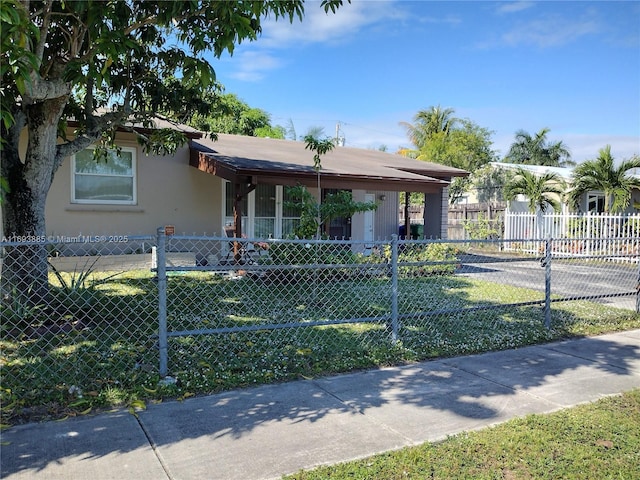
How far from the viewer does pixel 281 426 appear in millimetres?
3568

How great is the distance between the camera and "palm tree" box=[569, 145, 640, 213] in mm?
17234

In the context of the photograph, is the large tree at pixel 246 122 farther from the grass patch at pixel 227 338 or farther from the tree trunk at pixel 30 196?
the tree trunk at pixel 30 196

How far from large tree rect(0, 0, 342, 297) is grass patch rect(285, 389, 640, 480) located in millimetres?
3840

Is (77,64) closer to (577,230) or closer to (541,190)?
(577,230)

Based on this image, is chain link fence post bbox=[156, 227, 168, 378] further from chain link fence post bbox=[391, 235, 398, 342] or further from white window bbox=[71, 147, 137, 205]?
white window bbox=[71, 147, 137, 205]

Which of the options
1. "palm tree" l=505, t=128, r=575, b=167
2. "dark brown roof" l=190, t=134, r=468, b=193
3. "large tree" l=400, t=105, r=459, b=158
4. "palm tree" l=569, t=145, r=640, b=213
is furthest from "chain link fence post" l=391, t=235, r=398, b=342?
"palm tree" l=505, t=128, r=575, b=167

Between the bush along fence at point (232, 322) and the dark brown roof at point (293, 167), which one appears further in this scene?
the dark brown roof at point (293, 167)

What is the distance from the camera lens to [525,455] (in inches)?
125

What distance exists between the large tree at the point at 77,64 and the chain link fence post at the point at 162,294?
155cm

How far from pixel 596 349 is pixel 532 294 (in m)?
3.63

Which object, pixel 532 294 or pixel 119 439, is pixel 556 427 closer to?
pixel 119 439

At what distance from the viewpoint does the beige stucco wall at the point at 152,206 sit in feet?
34.0

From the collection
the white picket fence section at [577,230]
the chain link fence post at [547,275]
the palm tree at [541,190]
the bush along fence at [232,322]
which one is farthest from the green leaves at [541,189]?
the chain link fence post at [547,275]

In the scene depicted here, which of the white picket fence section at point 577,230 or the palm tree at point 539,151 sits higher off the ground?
the palm tree at point 539,151
